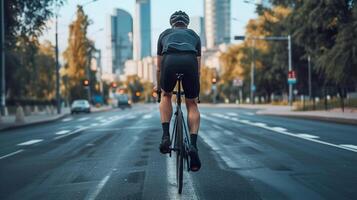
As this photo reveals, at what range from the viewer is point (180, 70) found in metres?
7.04

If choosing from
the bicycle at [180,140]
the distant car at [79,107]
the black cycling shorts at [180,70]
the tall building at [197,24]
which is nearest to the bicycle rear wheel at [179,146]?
the bicycle at [180,140]

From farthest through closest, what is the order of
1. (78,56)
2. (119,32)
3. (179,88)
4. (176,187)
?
(119,32)
(78,56)
(176,187)
(179,88)

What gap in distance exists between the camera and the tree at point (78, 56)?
82500 mm

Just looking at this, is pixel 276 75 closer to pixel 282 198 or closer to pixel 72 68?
pixel 72 68

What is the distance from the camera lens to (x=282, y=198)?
282 inches

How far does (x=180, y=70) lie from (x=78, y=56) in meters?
79.1

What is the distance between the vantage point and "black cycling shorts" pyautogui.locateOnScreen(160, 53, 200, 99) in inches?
277

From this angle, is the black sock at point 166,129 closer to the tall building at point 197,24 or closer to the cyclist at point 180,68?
the cyclist at point 180,68

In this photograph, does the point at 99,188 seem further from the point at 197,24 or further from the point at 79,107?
the point at 79,107

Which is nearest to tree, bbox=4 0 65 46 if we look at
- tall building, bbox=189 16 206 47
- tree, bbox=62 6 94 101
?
tall building, bbox=189 16 206 47

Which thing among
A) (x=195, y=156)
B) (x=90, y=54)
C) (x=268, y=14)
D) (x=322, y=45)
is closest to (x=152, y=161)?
(x=195, y=156)

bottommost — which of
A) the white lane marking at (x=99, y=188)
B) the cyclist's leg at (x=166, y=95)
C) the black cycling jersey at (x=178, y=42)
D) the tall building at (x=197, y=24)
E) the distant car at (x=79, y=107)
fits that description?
the white lane marking at (x=99, y=188)

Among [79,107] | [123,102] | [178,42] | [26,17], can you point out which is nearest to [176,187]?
[178,42]

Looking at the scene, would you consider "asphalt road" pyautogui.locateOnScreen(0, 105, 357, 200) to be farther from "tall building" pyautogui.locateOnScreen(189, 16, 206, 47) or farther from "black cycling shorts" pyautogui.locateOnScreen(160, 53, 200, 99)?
"tall building" pyautogui.locateOnScreen(189, 16, 206, 47)
